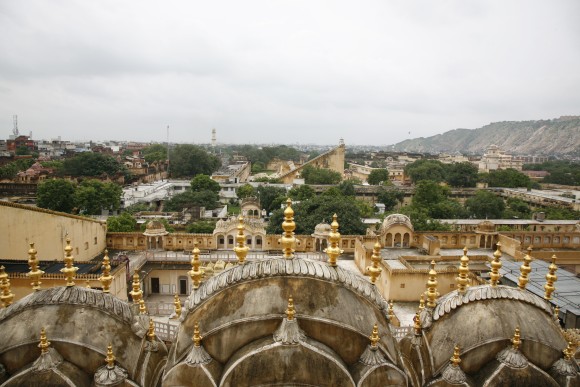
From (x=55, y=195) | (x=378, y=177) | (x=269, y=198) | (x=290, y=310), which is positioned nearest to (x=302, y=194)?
(x=269, y=198)

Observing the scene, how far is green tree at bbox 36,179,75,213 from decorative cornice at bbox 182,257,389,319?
3838cm

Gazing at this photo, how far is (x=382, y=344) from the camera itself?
5.74 metres

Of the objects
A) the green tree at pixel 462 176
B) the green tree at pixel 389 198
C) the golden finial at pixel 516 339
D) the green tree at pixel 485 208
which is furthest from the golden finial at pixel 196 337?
the green tree at pixel 462 176

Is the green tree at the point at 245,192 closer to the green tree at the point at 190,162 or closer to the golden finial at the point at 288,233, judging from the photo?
the green tree at the point at 190,162

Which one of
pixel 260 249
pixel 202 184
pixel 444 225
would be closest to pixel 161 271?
pixel 260 249

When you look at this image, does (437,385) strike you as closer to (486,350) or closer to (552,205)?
(486,350)

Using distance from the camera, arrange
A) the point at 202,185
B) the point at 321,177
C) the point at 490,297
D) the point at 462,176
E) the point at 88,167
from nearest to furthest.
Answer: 1. the point at 490,297
2. the point at 202,185
3. the point at 88,167
4. the point at 321,177
5. the point at 462,176

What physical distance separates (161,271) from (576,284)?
2038cm

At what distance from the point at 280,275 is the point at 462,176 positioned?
6931cm

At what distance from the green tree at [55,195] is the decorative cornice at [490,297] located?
4023 centimetres

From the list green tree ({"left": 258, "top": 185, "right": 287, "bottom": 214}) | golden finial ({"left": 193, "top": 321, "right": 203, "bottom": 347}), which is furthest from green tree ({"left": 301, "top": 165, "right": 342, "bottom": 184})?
golden finial ({"left": 193, "top": 321, "right": 203, "bottom": 347})

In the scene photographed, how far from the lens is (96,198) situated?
41.1 metres

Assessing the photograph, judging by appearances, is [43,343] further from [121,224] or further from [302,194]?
[302,194]

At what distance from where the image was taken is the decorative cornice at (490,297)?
6.32 metres
